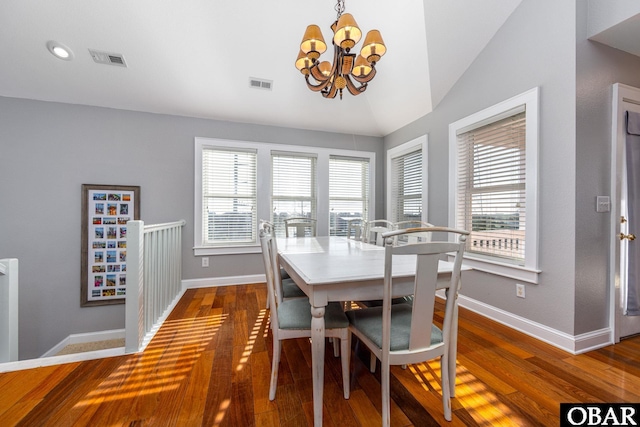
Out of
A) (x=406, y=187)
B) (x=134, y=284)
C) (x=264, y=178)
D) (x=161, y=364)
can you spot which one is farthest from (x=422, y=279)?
(x=264, y=178)

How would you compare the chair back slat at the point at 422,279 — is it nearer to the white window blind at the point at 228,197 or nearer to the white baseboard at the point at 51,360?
the white baseboard at the point at 51,360

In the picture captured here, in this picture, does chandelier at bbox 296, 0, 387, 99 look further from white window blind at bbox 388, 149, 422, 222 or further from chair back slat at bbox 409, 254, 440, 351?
white window blind at bbox 388, 149, 422, 222

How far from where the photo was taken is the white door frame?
6.44 ft

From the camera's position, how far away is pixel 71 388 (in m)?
1.46

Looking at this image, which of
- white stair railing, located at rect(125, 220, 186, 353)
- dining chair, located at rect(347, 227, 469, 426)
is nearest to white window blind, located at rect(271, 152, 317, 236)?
white stair railing, located at rect(125, 220, 186, 353)

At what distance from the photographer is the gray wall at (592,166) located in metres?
1.85

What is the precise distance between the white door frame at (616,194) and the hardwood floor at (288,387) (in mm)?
239

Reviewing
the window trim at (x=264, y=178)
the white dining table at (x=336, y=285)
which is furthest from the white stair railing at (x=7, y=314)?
the white dining table at (x=336, y=285)

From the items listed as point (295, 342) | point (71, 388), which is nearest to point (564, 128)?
point (295, 342)

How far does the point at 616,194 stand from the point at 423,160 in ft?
5.84

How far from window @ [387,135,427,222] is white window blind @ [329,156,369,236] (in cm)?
43

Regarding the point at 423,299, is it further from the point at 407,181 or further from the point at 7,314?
the point at 407,181

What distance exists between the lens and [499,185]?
2.40 metres

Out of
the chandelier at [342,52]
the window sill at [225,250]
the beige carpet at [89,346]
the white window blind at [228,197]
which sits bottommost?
the beige carpet at [89,346]
